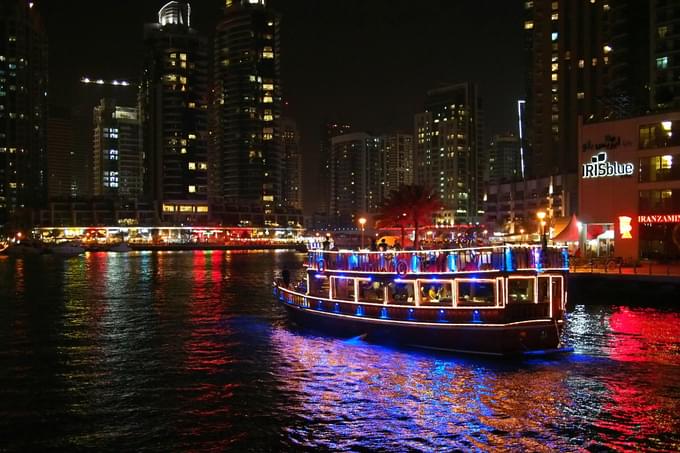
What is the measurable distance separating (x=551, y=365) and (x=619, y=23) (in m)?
102

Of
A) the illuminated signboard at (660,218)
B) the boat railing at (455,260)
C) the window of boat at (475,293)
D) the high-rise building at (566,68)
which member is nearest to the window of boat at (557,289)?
the boat railing at (455,260)

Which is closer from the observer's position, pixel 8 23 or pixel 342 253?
pixel 342 253

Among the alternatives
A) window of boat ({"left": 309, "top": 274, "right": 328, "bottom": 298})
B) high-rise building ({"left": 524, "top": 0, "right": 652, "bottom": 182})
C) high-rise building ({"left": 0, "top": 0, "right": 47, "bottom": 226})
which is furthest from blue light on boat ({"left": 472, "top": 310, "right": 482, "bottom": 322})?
high-rise building ({"left": 0, "top": 0, "right": 47, "bottom": 226})

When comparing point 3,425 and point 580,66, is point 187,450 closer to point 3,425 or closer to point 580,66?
→ point 3,425

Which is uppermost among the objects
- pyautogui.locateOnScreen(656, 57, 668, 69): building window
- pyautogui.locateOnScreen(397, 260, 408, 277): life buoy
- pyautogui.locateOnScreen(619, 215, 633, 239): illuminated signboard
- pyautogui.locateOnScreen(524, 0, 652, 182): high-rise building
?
pyautogui.locateOnScreen(524, 0, 652, 182): high-rise building

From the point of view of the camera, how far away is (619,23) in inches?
4331

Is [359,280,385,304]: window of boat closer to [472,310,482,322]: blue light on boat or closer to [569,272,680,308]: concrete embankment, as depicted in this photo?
[472,310,482,322]: blue light on boat

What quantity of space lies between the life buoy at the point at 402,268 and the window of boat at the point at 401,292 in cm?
35

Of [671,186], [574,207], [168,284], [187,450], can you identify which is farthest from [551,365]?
[574,207]

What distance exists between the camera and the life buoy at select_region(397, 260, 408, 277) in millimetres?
28364

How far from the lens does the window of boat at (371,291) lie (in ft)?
98.5

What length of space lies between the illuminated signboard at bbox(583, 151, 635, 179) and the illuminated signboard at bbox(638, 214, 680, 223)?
13.1ft

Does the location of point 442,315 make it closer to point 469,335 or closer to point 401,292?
point 469,335

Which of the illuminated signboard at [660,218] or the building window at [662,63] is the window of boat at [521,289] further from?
the building window at [662,63]
